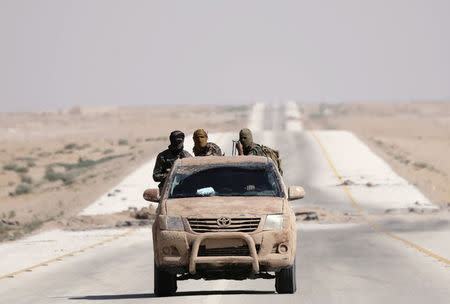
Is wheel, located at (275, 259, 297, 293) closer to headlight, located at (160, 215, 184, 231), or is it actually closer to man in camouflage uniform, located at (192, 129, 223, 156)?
headlight, located at (160, 215, 184, 231)

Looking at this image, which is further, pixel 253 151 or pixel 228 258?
pixel 253 151

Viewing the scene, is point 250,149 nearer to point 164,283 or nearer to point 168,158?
point 168,158

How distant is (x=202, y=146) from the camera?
1766cm

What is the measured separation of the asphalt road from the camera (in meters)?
16.0

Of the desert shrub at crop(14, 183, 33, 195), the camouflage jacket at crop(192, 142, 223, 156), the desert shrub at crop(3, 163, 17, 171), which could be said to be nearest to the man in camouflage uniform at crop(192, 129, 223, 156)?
the camouflage jacket at crop(192, 142, 223, 156)

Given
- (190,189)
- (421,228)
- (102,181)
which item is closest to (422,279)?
(190,189)

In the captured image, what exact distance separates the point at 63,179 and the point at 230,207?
53.5 m

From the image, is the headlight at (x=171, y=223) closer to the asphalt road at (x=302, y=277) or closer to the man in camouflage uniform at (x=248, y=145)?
the asphalt road at (x=302, y=277)

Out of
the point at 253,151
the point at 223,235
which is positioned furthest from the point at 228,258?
the point at 253,151

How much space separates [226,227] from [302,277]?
5019 millimetres

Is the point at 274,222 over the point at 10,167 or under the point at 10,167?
over

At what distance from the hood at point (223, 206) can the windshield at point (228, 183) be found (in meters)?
0.30

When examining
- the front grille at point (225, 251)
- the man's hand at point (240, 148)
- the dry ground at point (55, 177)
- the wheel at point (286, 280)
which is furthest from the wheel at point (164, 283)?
the dry ground at point (55, 177)

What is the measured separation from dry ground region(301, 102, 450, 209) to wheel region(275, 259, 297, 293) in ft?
106
